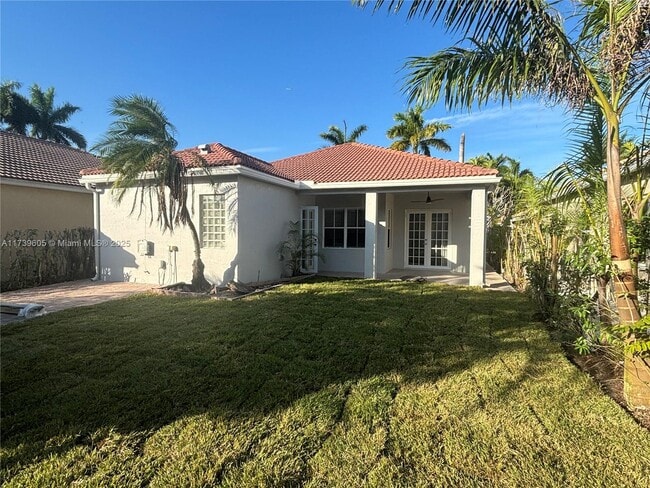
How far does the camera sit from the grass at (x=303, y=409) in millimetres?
2756

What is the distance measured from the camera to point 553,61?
13.4ft

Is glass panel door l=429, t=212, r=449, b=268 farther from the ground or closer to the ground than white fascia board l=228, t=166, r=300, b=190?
closer to the ground

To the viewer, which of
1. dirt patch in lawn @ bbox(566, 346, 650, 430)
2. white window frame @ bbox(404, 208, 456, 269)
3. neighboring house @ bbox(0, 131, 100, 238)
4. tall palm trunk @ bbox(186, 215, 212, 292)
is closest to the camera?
dirt patch in lawn @ bbox(566, 346, 650, 430)

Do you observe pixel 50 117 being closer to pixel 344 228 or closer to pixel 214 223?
pixel 214 223

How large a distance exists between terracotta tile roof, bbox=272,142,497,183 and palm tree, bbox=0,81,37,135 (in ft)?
107

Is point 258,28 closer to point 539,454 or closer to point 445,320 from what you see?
point 445,320

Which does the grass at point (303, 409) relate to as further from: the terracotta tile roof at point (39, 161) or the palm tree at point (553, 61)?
the terracotta tile roof at point (39, 161)

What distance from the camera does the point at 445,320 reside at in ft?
23.4

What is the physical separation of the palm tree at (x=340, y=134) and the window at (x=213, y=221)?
23.9 m

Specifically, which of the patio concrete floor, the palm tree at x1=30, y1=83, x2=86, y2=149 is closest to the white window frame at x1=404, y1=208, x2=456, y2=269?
the patio concrete floor

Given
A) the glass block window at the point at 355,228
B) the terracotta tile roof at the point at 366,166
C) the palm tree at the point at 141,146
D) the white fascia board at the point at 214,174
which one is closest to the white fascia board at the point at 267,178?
the white fascia board at the point at 214,174

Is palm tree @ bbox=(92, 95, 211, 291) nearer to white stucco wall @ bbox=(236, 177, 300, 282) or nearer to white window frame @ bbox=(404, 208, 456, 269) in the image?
white stucco wall @ bbox=(236, 177, 300, 282)

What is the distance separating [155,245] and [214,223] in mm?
2317

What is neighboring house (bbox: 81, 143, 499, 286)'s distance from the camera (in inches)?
432
